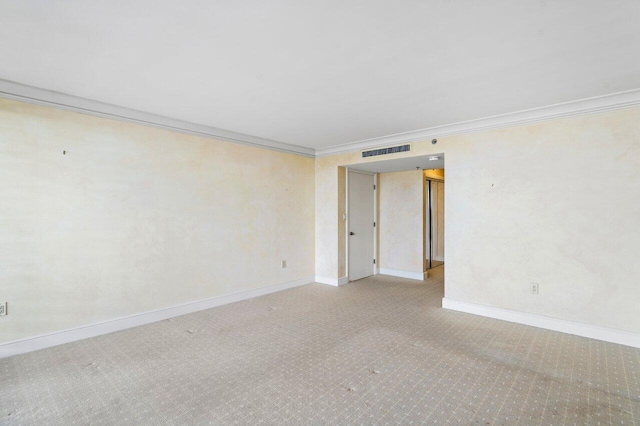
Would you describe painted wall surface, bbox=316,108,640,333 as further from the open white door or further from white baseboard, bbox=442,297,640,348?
the open white door

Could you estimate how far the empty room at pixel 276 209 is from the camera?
203cm

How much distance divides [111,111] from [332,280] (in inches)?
164

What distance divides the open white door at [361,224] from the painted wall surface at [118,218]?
5.21 ft

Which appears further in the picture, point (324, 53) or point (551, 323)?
point (551, 323)

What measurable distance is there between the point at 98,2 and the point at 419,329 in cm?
395

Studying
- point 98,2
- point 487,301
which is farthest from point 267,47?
point 487,301

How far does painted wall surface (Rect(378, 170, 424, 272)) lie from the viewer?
20.0 ft

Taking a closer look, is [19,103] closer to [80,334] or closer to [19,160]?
[19,160]

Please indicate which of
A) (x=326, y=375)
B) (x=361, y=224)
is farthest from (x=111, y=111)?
(x=361, y=224)

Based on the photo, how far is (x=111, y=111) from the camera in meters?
3.40

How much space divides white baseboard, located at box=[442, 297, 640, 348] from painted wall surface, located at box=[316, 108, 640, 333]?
6 cm

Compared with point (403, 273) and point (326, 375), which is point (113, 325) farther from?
point (403, 273)

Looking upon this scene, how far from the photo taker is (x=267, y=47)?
219 cm

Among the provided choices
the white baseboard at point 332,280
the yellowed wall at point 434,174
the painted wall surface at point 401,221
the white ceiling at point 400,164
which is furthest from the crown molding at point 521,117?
the white baseboard at point 332,280
